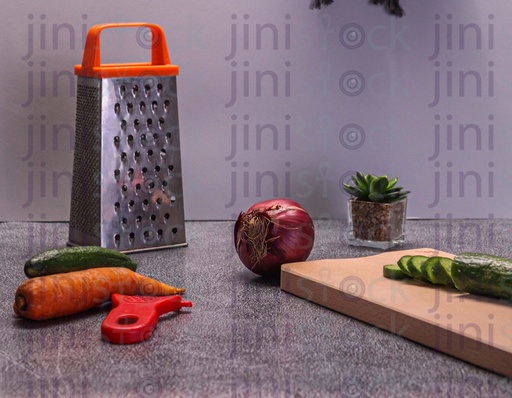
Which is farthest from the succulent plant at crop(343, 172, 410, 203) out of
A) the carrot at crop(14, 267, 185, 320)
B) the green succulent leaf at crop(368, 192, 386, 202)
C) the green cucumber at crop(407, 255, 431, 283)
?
the carrot at crop(14, 267, 185, 320)

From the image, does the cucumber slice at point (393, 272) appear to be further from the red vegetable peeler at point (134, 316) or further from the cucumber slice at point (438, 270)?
the red vegetable peeler at point (134, 316)

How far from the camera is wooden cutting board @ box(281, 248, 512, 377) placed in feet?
2.70

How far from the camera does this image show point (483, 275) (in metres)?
0.97

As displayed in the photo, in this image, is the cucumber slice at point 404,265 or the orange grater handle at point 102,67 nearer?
the cucumber slice at point 404,265

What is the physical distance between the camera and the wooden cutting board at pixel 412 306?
32.4 inches

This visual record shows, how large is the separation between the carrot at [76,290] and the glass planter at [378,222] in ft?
1.38

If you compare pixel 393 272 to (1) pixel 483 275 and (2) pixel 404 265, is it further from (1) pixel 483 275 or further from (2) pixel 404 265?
(1) pixel 483 275

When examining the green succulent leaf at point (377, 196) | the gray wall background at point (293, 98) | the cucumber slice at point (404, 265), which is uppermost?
the gray wall background at point (293, 98)

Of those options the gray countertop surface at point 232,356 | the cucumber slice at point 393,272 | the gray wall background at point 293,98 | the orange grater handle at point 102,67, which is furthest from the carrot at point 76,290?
the gray wall background at point 293,98

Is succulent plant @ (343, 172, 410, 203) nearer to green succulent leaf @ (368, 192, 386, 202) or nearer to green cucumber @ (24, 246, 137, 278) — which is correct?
green succulent leaf @ (368, 192, 386, 202)

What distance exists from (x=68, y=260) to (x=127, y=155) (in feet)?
1.07

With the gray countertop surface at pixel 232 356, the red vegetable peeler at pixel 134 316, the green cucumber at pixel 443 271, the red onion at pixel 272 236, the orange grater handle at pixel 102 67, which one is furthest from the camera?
the orange grater handle at pixel 102 67

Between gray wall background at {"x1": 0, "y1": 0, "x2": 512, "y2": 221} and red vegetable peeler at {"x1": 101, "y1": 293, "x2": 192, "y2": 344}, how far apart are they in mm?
618

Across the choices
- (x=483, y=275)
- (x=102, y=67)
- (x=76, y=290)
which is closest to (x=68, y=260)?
(x=76, y=290)
